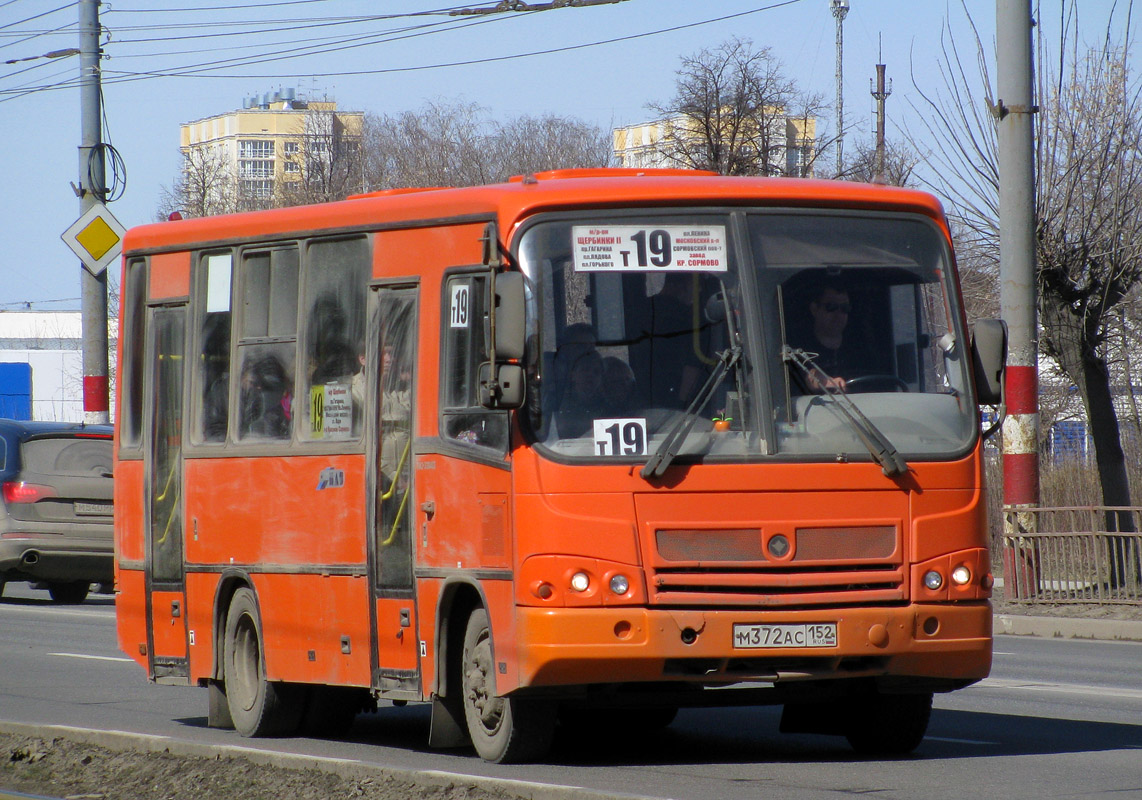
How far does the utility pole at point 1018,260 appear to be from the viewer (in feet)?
64.3

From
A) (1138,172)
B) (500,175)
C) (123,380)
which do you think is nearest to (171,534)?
(123,380)

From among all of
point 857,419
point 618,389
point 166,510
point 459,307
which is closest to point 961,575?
point 857,419

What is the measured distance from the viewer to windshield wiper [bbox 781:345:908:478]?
8.64 metres

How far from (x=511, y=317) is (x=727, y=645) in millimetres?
1697

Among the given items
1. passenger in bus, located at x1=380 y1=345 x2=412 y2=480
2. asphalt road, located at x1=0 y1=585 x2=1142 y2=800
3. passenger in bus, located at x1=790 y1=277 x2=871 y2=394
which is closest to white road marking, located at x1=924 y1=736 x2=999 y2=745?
asphalt road, located at x1=0 y1=585 x2=1142 y2=800

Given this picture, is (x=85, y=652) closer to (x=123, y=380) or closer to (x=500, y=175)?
(x=123, y=380)

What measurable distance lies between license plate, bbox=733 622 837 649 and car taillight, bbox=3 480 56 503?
46.7ft

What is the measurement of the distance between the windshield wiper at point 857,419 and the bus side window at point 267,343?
125 inches

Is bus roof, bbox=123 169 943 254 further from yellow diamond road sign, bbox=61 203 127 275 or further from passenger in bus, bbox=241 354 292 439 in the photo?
yellow diamond road sign, bbox=61 203 127 275

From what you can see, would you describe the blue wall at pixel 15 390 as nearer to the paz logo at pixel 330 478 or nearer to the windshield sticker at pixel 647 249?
the paz logo at pixel 330 478

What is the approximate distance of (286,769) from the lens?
8727 millimetres

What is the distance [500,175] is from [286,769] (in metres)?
70.1

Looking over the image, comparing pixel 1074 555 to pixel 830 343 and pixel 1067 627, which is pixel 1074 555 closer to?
pixel 1067 627

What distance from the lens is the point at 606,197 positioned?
348 inches
